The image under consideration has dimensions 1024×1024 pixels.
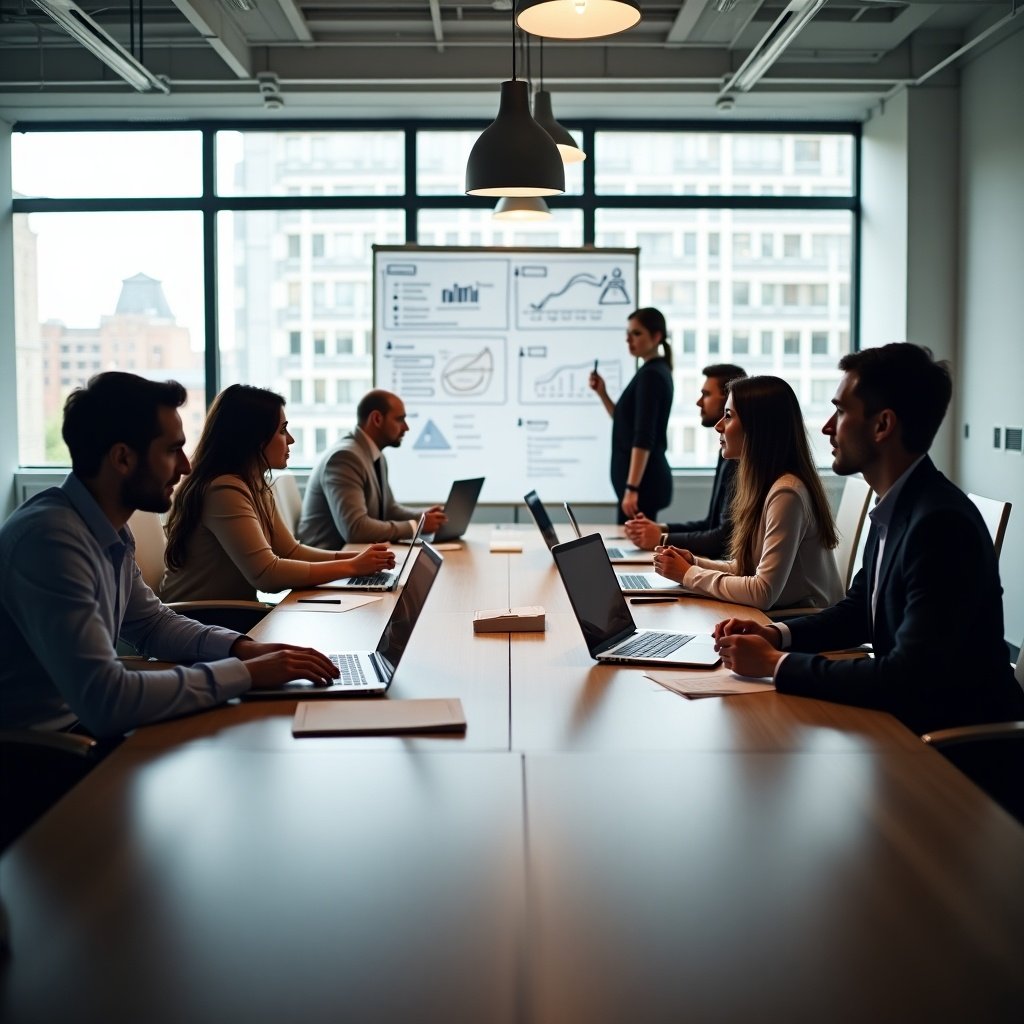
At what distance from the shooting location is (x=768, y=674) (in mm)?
2191

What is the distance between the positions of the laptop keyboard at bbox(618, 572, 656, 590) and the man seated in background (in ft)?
4.46

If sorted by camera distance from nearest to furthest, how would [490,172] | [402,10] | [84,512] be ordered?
1. [84,512]
2. [490,172]
3. [402,10]

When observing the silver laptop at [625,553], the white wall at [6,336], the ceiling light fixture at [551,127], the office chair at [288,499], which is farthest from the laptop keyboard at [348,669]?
the white wall at [6,336]

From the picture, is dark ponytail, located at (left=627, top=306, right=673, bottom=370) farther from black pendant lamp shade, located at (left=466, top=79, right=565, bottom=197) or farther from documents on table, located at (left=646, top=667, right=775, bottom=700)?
documents on table, located at (left=646, top=667, right=775, bottom=700)

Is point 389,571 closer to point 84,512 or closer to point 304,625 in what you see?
point 304,625

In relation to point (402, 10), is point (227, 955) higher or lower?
lower

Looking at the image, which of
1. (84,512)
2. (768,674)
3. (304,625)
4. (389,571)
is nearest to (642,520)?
(389,571)

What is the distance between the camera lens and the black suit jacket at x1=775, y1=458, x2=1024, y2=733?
79.5 inches

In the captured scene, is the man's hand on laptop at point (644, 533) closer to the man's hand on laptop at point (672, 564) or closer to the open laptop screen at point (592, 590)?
the man's hand on laptop at point (672, 564)

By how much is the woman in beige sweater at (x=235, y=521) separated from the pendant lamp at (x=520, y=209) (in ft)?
7.71

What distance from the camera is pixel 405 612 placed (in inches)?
93.5

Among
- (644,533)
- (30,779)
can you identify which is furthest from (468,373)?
(30,779)

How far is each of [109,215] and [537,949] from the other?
273 inches

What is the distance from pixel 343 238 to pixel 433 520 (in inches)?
129
